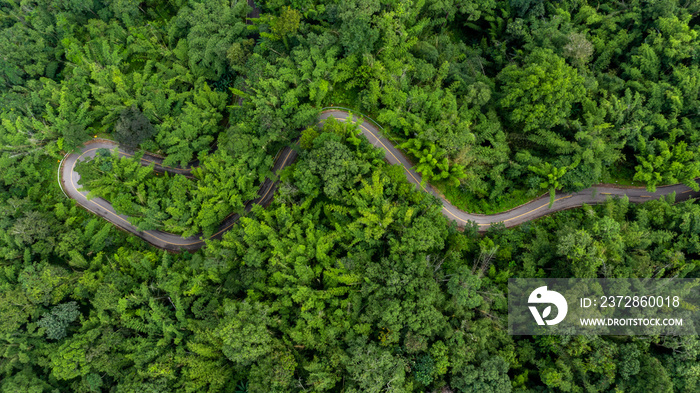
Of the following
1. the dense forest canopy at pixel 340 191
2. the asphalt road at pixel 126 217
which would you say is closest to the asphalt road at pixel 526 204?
the dense forest canopy at pixel 340 191

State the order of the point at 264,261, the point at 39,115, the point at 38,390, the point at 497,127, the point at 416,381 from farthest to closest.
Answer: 1. the point at 39,115
2. the point at 497,127
3. the point at 264,261
4. the point at 38,390
5. the point at 416,381

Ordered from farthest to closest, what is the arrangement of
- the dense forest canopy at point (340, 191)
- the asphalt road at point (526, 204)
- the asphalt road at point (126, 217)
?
the asphalt road at point (126, 217) < the asphalt road at point (526, 204) < the dense forest canopy at point (340, 191)

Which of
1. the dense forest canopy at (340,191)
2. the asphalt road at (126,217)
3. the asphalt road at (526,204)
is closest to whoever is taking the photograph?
the dense forest canopy at (340,191)

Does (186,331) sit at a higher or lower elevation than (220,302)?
lower

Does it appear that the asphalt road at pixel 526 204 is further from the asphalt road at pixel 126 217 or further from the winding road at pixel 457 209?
the asphalt road at pixel 126 217

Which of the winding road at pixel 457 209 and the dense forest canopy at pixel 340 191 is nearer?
the dense forest canopy at pixel 340 191

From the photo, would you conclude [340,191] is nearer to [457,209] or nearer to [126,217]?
[457,209]

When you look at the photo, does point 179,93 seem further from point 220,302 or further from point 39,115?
point 220,302

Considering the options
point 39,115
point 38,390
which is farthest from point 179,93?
point 38,390

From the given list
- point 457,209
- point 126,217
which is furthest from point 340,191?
point 126,217
